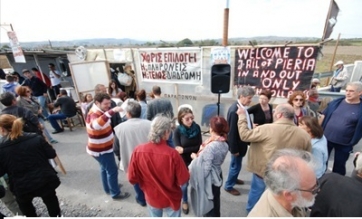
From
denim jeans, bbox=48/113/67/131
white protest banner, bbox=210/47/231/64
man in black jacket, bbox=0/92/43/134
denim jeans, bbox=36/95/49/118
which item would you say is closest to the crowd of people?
man in black jacket, bbox=0/92/43/134

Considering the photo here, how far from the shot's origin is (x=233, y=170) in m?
3.24

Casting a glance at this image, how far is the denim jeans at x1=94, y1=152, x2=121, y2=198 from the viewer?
303 cm

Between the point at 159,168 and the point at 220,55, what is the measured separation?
372cm

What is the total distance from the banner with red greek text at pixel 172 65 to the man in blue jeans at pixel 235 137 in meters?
2.51

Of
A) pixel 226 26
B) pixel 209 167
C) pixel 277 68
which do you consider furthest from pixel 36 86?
pixel 277 68

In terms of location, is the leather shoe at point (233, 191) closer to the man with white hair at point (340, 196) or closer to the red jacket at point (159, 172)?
the red jacket at point (159, 172)

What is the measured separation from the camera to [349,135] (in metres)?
3.10

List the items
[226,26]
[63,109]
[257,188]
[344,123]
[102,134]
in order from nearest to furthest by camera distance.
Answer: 1. [257,188]
2. [102,134]
3. [344,123]
4. [226,26]
5. [63,109]

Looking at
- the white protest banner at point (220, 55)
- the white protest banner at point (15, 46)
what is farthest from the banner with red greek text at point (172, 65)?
the white protest banner at point (15, 46)

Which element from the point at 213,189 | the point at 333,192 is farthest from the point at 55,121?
the point at 333,192

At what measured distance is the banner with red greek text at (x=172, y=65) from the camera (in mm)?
5328

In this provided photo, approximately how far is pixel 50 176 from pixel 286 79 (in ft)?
15.2

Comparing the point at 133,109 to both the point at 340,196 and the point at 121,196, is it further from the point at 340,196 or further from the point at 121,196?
the point at 340,196

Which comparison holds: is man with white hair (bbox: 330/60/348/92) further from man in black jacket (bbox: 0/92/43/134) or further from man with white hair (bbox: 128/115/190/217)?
man in black jacket (bbox: 0/92/43/134)
